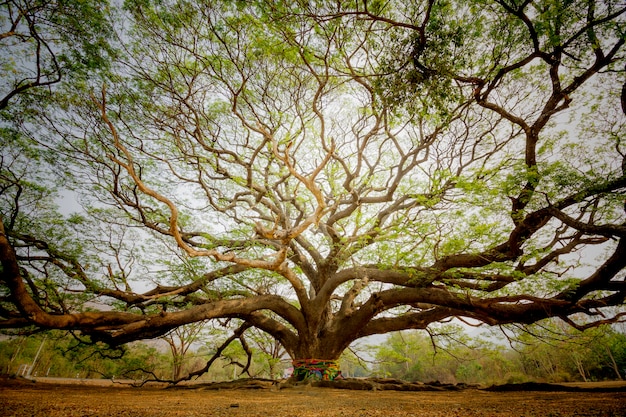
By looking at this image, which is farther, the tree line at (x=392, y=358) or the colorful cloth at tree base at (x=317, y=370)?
the tree line at (x=392, y=358)

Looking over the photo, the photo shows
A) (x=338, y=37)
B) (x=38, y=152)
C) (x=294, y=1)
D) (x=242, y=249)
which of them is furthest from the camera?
(x=242, y=249)

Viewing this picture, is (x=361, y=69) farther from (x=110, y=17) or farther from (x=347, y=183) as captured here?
(x=110, y=17)

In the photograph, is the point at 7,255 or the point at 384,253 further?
the point at 384,253

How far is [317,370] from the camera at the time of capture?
17.3ft

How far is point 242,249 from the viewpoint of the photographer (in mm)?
5871

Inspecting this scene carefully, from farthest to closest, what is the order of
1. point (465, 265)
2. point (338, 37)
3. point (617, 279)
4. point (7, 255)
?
point (465, 265), point (617, 279), point (338, 37), point (7, 255)

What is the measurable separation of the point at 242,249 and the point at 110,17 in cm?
500

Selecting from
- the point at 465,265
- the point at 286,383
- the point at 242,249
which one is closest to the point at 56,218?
the point at 242,249

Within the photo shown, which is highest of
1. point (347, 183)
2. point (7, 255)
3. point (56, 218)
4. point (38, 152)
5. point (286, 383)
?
point (38, 152)

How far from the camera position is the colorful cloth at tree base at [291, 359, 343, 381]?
5.27m

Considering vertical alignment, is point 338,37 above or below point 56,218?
above

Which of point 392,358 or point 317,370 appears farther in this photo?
point 392,358

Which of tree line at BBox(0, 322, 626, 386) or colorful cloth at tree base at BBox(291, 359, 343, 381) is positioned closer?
colorful cloth at tree base at BBox(291, 359, 343, 381)

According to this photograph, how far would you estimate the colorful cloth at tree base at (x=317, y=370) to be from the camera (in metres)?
5.27
